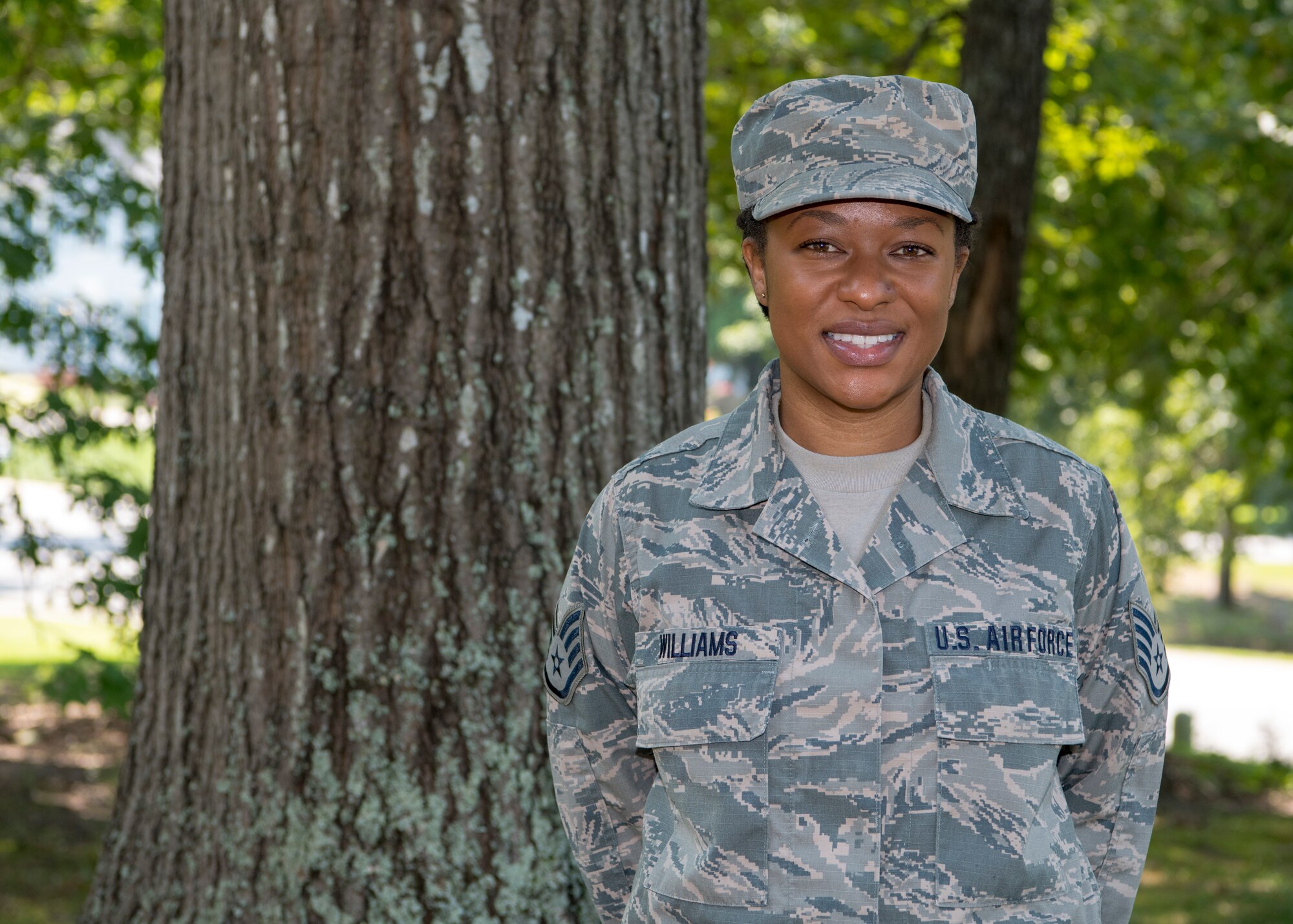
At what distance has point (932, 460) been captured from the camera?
1.86 meters

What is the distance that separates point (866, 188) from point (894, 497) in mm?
429

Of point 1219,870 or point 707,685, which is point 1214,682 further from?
point 707,685

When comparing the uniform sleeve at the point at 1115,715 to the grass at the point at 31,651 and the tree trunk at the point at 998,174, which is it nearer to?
the tree trunk at the point at 998,174

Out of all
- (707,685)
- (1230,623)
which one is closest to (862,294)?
(707,685)

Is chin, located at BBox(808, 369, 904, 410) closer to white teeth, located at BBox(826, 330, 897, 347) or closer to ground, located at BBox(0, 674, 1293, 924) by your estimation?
white teeth, located at BBox(826, 330, 897, 347)

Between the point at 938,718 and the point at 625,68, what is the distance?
5.26ft

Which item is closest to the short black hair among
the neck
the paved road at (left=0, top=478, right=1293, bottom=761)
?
the neck

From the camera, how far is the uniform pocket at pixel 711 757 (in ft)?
5.65

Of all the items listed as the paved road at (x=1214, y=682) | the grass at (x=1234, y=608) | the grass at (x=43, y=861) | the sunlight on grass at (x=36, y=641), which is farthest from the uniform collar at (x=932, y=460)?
the grass at (x=1234, y=608)

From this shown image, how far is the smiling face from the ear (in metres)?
0.10

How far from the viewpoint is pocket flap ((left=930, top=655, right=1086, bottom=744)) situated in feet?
5.62

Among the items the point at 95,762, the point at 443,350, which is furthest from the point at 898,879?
the point at 95,762

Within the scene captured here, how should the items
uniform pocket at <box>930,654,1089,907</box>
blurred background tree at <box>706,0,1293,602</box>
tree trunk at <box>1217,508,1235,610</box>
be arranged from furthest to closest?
tree trunk at <box>1217,508,1235,610</box> → blurred background tree at <box>706,0,1293,602</box> → uniform pocket at <box>930,654,1089,907</box>

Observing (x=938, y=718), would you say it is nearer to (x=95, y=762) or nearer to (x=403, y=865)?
(x=403, y=865)
